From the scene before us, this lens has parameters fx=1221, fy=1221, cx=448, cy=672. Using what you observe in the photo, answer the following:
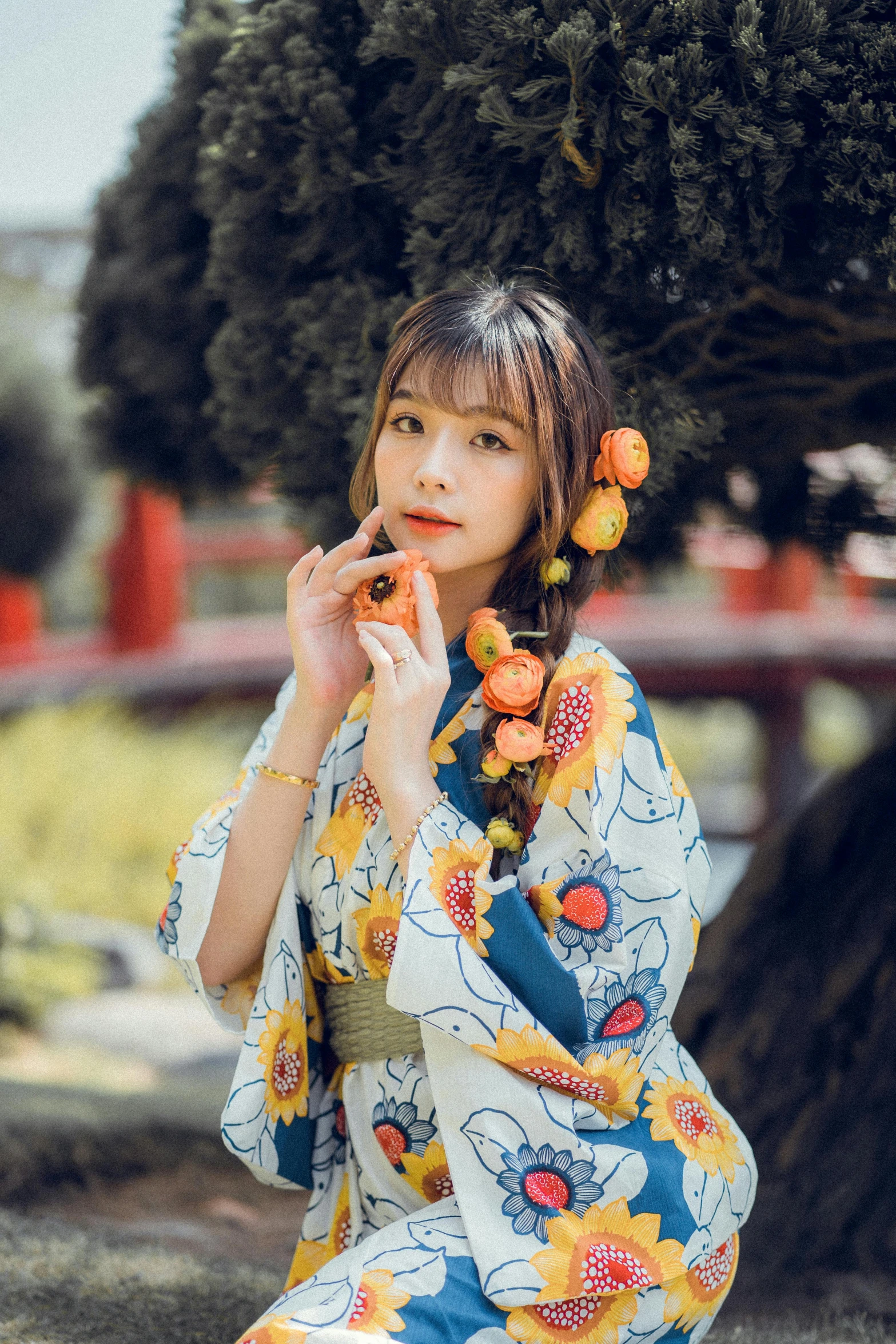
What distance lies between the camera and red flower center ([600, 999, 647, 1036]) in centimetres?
140

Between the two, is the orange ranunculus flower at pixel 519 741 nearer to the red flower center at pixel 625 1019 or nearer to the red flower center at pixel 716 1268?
the red flower center at pixel 625 1019

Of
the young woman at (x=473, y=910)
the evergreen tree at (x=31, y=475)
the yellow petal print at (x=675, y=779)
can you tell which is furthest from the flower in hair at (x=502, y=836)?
the evergreen tree at (x=31, y=475)

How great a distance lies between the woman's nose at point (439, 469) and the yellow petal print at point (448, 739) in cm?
27

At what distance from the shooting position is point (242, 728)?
435 inches

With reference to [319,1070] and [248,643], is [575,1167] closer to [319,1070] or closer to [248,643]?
[319,1070]

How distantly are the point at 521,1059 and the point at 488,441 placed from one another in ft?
2.42

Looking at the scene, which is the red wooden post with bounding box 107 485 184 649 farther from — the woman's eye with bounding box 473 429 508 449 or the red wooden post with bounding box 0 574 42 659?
the woman's eye with bounding box 473 429 508 449

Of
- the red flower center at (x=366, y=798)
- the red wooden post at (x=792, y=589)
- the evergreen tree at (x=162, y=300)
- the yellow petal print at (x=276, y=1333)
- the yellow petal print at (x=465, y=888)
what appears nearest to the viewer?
the yellow petal print at (x=276, y=1333)

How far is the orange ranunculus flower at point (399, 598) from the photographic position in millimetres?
1492

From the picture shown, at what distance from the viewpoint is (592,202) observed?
5.44 ft

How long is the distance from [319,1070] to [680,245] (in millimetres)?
1234

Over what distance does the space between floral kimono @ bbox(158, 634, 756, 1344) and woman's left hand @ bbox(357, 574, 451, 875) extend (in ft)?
0.15

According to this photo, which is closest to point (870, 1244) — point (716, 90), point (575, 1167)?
point (575, 1167)

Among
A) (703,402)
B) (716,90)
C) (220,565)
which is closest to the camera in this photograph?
(716,90)
